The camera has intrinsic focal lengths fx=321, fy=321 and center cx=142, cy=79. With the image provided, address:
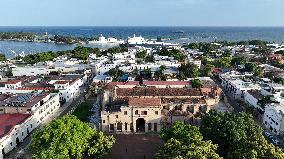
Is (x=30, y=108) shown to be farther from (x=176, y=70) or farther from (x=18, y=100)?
(x=176, y=70)

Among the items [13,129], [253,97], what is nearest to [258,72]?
[253,97]

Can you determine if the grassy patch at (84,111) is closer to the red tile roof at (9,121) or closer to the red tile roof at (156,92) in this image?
the red tile roof at (156,92)

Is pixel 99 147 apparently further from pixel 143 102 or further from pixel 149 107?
pixel 143 102

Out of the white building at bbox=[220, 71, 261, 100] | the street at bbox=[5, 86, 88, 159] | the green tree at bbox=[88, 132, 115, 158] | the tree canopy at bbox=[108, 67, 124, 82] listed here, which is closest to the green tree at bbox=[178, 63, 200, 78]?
the white building at bbox=[220, 71, 261, 100]

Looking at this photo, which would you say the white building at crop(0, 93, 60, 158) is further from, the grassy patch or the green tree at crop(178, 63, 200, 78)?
the green tree at crop(178, 63, 200, 78)

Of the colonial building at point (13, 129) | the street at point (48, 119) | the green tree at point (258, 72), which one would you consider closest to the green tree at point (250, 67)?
the green tree at point (258, 72)

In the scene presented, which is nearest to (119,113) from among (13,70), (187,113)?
(187,113)
